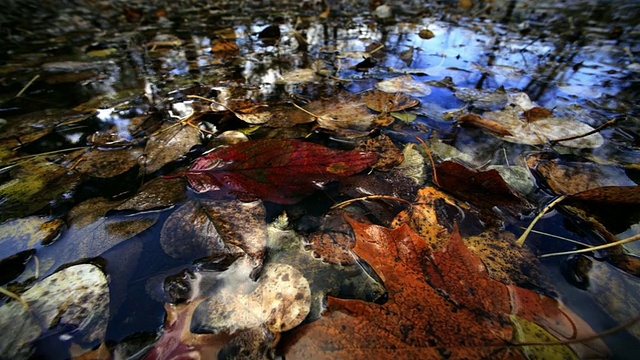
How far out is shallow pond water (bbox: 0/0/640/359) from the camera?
57 cm

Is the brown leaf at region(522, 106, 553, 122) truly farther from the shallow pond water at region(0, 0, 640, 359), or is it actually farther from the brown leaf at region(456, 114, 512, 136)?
the brown leaf at region(456, 114, 512, 136)

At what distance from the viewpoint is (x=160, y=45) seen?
8.20 feet

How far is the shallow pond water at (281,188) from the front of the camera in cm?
57

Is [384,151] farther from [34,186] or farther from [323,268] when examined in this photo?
[34,186]

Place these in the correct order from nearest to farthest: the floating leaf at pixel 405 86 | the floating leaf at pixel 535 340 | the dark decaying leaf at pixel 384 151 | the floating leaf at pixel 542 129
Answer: the floating leaf at pixel 535 340 < the dark decaying leaf at pixel 384 151 < the floating leaf at pixel 542 129 < the floating leaf at pixel 405 86

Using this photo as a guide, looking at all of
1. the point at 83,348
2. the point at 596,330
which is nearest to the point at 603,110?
the point at 596,330

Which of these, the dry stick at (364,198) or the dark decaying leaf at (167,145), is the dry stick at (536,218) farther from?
the dark decaying leaf at (167,145)

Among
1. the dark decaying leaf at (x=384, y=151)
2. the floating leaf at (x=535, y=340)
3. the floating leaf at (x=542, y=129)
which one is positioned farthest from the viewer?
the floating leaf at (x=542, y=129)

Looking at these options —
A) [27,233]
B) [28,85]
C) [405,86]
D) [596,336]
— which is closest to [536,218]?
[596,336]

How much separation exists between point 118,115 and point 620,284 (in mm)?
1961

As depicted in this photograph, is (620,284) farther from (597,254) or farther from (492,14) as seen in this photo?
(492,14)

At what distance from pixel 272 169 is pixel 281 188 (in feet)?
0.26

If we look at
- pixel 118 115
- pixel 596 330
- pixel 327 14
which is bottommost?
pixel 596 330

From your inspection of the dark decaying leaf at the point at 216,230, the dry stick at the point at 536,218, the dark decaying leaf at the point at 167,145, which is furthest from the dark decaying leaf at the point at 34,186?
the dry stick at the point at 536,218
